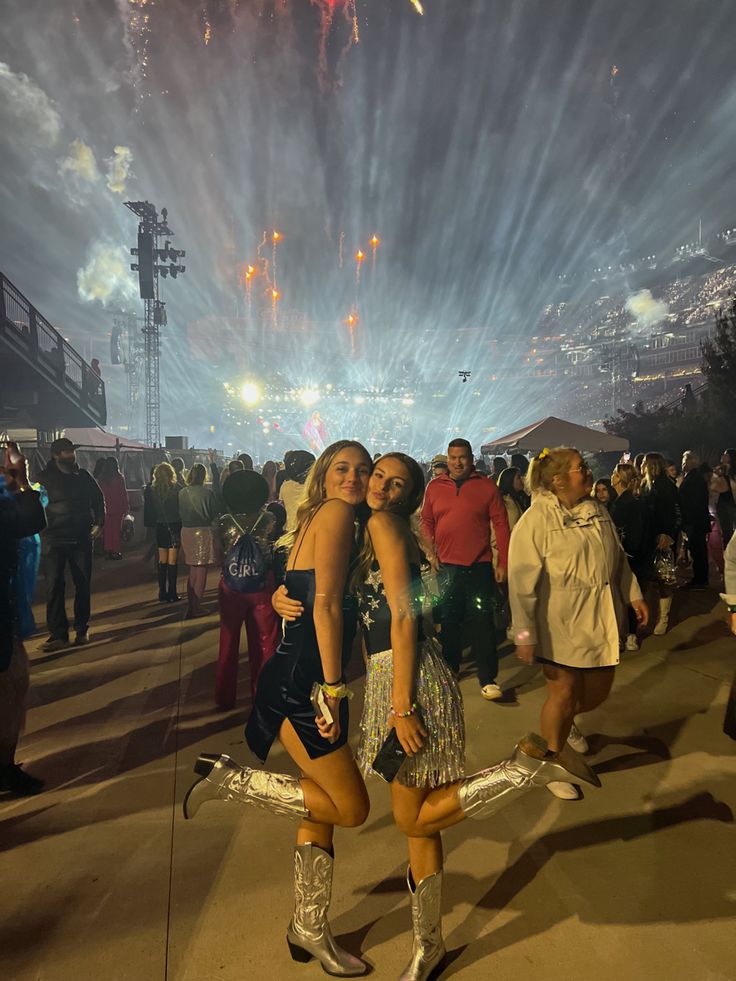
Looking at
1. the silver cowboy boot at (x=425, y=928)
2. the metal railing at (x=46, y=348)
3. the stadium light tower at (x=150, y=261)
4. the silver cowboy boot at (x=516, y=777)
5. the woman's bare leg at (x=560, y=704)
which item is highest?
the stadium light tower at (x=150, y=261)

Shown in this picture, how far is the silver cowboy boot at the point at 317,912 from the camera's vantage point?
2.02 metres

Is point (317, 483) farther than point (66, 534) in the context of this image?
No

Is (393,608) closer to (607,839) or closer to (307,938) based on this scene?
(307,938)

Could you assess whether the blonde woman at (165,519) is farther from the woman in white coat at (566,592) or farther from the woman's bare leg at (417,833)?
the woman's bare leg at (417,833)

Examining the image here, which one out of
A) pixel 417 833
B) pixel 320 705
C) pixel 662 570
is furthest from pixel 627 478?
pixel 320 705

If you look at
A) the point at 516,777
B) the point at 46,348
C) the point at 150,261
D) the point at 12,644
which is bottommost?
the point at 516,777

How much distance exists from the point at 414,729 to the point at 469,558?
122 inches

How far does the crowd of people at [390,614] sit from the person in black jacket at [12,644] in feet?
0.04

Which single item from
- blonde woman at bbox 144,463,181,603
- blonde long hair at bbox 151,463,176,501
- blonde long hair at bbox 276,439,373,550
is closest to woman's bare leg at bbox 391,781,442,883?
blonde long hair at bbox 276,439,373,550

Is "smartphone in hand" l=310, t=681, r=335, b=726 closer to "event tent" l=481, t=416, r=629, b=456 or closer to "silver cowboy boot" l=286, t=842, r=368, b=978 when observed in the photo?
"silver cowboy boot" l=286, t=842, r=368, b=978

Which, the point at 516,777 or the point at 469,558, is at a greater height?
the point at 469,558

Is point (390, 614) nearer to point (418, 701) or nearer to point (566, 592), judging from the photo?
point (418, 701)

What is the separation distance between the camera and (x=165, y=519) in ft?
27.0

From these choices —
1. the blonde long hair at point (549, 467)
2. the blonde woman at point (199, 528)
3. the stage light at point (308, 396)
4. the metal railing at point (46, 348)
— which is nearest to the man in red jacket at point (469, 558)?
the blonde long hair at point (549, 467)
